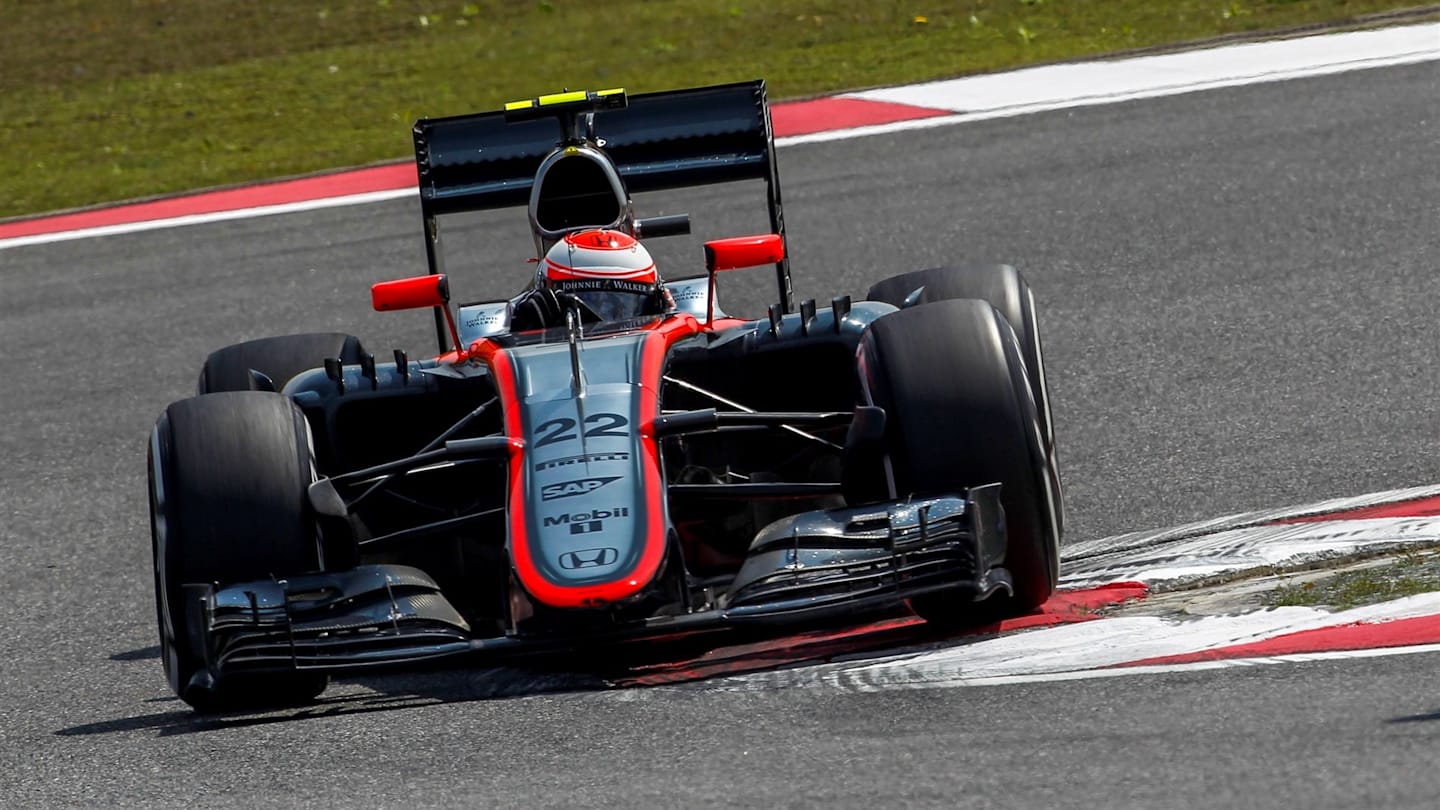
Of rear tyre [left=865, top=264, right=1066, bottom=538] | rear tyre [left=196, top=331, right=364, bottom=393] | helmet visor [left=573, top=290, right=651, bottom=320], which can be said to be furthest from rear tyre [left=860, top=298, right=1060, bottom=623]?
rear tyre [left=196, top=331, right=364, bottom=393]

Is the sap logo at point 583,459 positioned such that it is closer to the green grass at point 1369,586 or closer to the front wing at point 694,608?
the front wing at point 694,608

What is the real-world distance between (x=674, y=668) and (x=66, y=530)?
389 cm

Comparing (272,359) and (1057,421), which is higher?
(272,359)

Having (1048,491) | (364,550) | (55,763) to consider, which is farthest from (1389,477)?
(55,763)

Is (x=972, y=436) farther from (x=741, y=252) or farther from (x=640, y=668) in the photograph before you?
(x=741, y=252)

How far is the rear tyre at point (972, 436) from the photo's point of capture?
541cm

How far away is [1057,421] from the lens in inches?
327

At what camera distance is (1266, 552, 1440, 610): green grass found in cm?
507

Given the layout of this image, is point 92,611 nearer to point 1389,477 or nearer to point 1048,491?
point 1048,491

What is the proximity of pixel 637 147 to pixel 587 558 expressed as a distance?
9.22 ft

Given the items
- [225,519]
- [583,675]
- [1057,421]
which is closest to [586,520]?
[583,675]

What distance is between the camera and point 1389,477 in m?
7.05

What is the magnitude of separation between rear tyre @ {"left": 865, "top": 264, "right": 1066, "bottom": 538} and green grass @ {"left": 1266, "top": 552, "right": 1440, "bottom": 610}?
952 mm

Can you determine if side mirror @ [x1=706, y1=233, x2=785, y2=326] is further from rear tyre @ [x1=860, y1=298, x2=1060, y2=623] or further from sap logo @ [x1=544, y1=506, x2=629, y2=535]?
sap logo @ [x1=544, y1=506, x2=629, y2=535]
